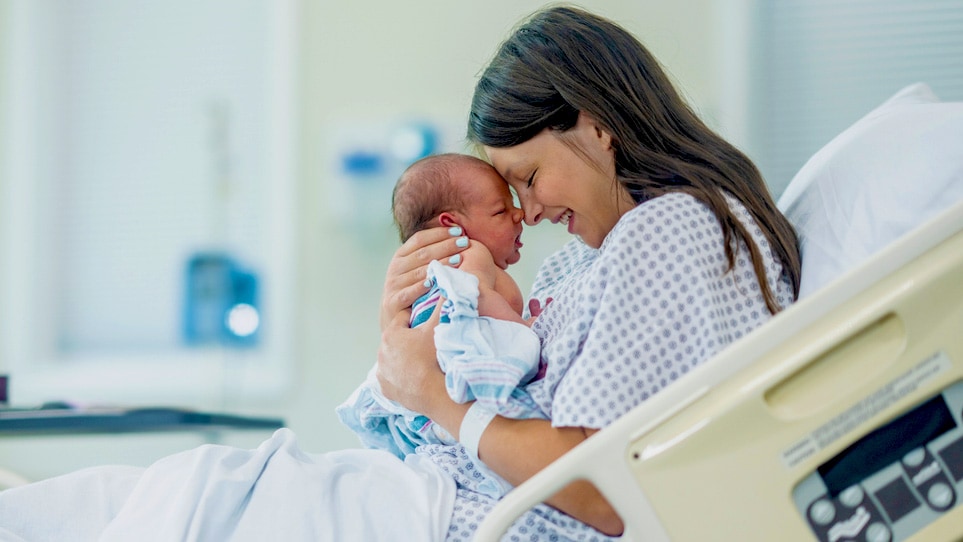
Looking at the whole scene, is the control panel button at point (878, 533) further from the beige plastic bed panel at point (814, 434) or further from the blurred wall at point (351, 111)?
the blurred wall at point (351, 111)

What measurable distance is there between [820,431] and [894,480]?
9 cm

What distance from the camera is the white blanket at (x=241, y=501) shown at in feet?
3.69

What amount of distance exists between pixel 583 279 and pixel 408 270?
0.35 meters

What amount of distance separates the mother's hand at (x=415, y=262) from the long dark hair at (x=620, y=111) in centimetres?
17

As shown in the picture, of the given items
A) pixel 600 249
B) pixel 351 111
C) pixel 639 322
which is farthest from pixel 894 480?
pixel 351 111

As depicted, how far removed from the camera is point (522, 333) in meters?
1.29

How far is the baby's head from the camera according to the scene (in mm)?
1632

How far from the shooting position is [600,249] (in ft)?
4.62

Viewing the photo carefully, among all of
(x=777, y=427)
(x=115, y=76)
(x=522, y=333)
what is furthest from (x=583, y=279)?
(x=115, y=76)

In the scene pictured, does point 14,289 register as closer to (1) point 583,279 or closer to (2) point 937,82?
(1) point 583,279

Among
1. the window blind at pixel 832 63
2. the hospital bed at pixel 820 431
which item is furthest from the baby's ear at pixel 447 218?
the window blind at pixel 832 63

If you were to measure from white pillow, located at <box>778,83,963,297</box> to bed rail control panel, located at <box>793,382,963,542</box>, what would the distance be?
0.39 m

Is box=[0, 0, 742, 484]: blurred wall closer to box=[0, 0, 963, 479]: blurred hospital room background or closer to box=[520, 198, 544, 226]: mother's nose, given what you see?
box=[0, 0, 963, 479]: blurred hospital room background

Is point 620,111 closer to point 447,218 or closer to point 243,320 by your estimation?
point 447,218
